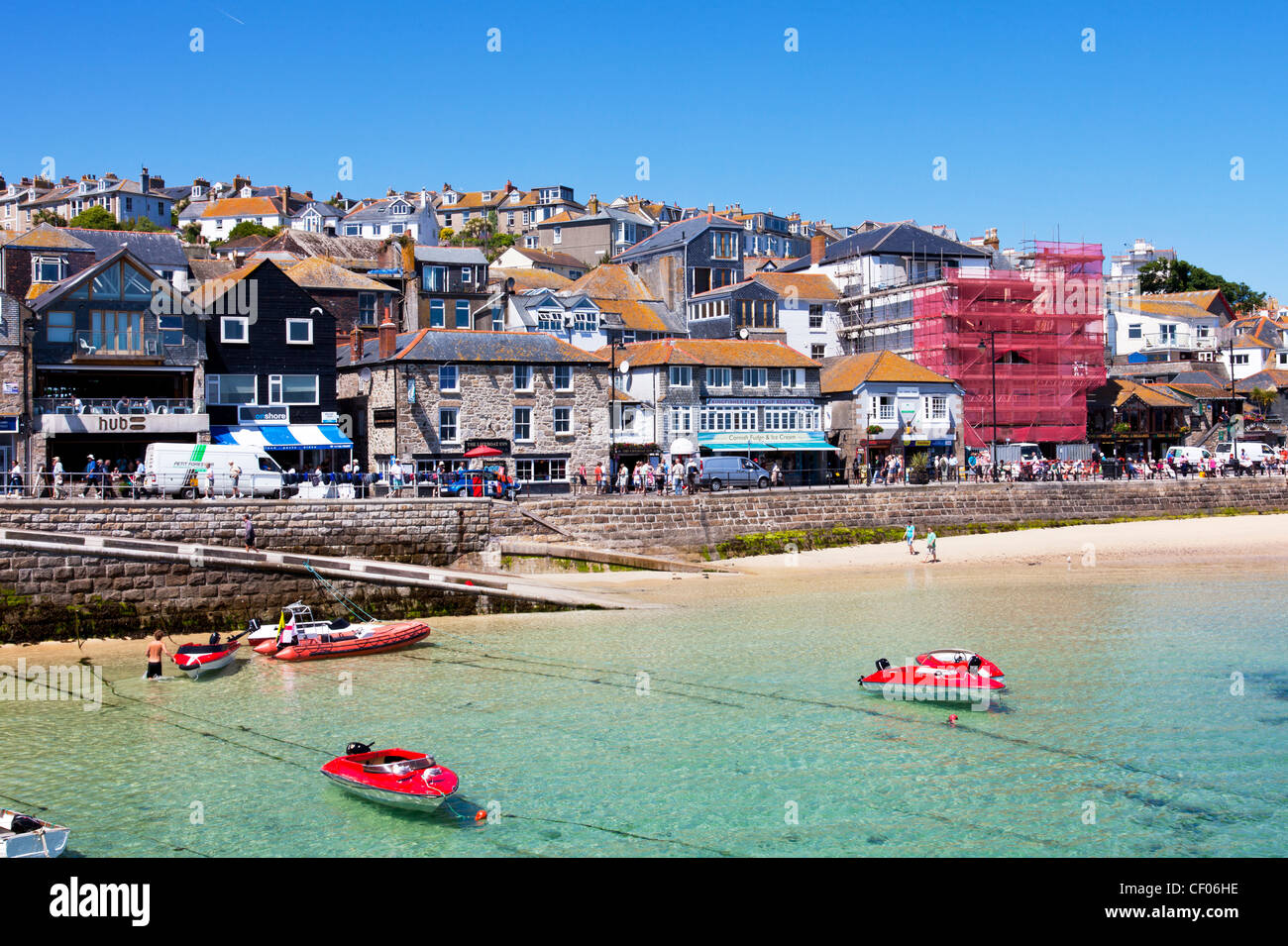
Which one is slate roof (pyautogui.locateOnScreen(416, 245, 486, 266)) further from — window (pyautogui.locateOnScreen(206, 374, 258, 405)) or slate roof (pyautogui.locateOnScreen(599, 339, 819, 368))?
window (pyautogui.locateOnScreen(206, 374, 258, 405))

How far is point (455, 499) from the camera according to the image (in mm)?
40062

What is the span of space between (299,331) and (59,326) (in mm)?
9445

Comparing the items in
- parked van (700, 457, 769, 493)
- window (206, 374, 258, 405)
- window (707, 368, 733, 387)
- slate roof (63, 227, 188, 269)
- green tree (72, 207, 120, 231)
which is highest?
green tree (72, 207, 120, 231)

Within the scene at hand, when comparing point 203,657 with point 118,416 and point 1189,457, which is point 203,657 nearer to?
point 118,416

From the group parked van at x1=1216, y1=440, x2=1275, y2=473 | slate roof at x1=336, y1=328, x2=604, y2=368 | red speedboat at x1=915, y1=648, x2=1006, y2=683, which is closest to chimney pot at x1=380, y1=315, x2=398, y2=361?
slate roof at x1=336, y1=328, x2=604, y2=368

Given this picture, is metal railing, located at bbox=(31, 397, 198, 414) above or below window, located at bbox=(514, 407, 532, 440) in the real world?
above

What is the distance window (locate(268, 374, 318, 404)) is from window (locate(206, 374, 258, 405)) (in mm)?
819

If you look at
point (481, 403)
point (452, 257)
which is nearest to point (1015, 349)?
point (481, 403)

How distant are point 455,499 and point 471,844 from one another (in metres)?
24.7

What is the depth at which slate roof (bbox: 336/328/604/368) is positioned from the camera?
49.6 metres

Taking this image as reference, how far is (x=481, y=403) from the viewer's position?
5009 cm

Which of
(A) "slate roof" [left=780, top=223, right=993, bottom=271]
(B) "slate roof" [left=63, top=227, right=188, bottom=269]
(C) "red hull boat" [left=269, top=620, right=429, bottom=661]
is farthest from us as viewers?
(A) "slate roof" [left=780, top=223, right=993, bottom=271]

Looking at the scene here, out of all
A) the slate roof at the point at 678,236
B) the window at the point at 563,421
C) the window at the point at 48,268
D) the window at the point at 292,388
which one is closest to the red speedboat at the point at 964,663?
the window at the point at 563,421
